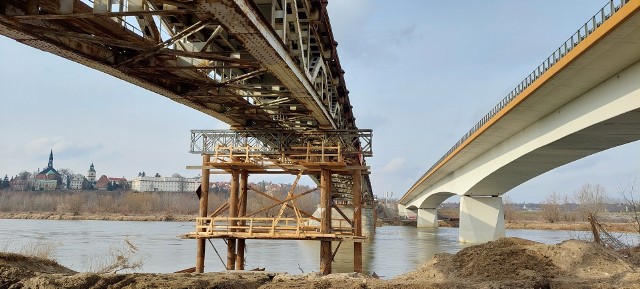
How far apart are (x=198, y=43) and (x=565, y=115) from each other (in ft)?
49.4

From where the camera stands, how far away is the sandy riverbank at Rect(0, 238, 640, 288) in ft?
28.5

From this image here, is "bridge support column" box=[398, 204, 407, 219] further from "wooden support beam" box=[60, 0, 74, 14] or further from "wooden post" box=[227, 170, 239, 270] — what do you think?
"wooden support beam" box=[60, 0, 74, 14]

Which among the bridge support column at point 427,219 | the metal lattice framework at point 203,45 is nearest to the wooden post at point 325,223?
the metal lattice framework at point 203,45

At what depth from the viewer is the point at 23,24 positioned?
934 cm

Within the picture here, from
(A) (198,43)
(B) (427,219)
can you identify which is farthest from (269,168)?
(B) (427,219)

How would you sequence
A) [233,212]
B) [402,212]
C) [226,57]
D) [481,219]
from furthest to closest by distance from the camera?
[402,212]
[481,219]
[233,212]
[226,57]

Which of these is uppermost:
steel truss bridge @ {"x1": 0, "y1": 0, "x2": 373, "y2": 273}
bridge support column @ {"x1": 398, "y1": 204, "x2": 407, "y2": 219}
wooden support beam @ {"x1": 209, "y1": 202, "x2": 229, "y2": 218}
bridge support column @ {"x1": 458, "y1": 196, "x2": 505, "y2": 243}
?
steel truss bridge @ {"x1": 0, "y1": 0, "x2": 373, "y2": 273}

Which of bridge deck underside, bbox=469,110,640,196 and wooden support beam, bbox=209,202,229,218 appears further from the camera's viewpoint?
wooden support beam, bbox=209,202,229,218

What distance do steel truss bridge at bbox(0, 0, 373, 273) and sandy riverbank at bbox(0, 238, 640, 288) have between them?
4789 millimetres

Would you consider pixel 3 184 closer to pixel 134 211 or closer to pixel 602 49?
pixel 134 211

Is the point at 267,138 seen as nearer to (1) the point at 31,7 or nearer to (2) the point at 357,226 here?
(2) the point at 357,226

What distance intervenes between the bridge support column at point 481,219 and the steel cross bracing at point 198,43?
2348 cm

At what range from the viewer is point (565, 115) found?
62.6ft

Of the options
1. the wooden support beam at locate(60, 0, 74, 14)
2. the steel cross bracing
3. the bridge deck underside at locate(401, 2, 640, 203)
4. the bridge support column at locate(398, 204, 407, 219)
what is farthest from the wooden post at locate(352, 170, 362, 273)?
the bridge support column at locate(398, 204, 407, 219)
